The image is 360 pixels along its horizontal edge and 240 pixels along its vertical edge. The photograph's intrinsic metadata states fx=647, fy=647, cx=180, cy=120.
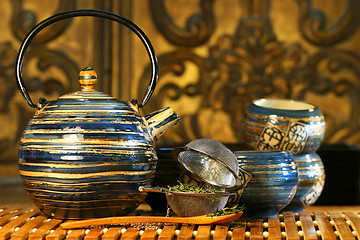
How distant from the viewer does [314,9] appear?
1710 millimetres

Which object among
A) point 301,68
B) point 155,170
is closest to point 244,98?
point 301,68

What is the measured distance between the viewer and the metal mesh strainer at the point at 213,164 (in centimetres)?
96

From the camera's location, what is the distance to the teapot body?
94 centimetres

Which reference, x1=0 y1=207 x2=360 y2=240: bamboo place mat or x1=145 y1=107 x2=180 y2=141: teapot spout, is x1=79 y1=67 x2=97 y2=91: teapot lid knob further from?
x1=0 y1=207 x2=360 y2=240: bamboo place mat

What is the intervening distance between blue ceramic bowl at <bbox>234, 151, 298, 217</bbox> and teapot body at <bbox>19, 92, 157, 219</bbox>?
16 centimetres

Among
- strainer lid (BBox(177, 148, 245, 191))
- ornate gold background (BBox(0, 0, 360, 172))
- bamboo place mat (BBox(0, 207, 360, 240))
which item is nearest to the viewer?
bamboo place mat (BBox(0, 207, 360, 240))

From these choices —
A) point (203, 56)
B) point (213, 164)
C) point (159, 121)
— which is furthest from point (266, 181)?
point (203, 56)

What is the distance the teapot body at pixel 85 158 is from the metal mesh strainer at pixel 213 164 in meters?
0.07

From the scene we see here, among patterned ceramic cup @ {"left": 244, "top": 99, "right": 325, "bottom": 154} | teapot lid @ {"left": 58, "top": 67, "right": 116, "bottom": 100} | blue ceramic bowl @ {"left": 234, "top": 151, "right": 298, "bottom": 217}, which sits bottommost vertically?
blue ceramic bowl @ {"left": 234, "top": 151, "right": 298, "bottom": 217}

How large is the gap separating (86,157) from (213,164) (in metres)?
0.21

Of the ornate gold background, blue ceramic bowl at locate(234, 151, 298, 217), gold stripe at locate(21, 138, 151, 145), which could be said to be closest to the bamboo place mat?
blue ceramic bowl at locate(234, 151, 298, 217)

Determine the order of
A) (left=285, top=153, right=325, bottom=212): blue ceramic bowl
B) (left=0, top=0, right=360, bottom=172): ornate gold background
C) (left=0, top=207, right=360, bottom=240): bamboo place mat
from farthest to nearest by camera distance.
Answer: (left=0, top=0, right=360, bottom=172): ornate gold background, (left=285, top=153, right=325, bottom=212): blue ceramic bowl, (left=0, top=207, right=360, bottom=240): bamboo place mat

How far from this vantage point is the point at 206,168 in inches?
40.7

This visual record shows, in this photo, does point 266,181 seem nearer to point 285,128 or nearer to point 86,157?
point 285,128
